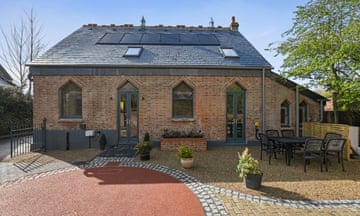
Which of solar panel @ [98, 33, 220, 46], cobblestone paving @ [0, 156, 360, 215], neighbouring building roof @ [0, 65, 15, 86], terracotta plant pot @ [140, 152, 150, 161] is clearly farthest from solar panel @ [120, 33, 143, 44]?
neighbouring building roof @ [0, 65, 15, 86]

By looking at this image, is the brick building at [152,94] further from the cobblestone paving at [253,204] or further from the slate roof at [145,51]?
the cobblestone paving at [253,204]

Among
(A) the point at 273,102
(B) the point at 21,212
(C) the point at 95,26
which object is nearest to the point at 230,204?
(B) the point at 21,212

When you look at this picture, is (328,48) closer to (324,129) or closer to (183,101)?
(324,129)

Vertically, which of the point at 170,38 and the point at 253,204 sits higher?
the point at 170,38

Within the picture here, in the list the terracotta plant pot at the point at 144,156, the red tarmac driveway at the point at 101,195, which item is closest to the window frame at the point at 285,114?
the terracotta plant pot at the point at 144,156

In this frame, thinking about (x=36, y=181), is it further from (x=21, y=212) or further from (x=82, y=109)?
(x=82, y=109)

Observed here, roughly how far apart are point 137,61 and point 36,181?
6.41 metres

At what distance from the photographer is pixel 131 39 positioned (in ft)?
36.7

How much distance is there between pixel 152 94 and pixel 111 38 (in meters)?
4.98

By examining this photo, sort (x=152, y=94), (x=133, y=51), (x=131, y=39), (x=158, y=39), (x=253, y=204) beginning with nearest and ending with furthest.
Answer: (x=253, y=204) → (x=152, y=94) → (x=133, y=51) → (x=131, y=39) → (x=158, y=39)

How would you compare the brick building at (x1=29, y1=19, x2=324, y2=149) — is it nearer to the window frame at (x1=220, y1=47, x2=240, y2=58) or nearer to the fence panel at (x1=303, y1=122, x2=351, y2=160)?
the window frame at (x1=220, y1=47, x2=240, y2=58)

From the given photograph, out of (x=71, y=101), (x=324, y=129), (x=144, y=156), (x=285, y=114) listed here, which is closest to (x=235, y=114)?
(x=285, y=114)

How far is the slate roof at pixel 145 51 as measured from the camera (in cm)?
910

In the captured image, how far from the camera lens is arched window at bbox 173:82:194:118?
9.40m
